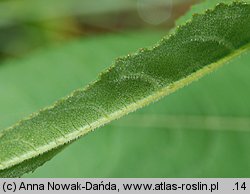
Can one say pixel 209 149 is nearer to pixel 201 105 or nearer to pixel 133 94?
pixel 201 105

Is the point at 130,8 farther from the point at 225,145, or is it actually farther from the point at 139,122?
the point at 225,145

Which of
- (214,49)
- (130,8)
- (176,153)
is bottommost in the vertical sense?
(214,49)

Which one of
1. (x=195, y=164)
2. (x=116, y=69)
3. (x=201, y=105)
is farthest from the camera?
(x=201, y=105)

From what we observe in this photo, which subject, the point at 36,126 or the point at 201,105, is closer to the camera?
the point at 36,126

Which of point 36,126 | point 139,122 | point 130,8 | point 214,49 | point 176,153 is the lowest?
point 36,126
